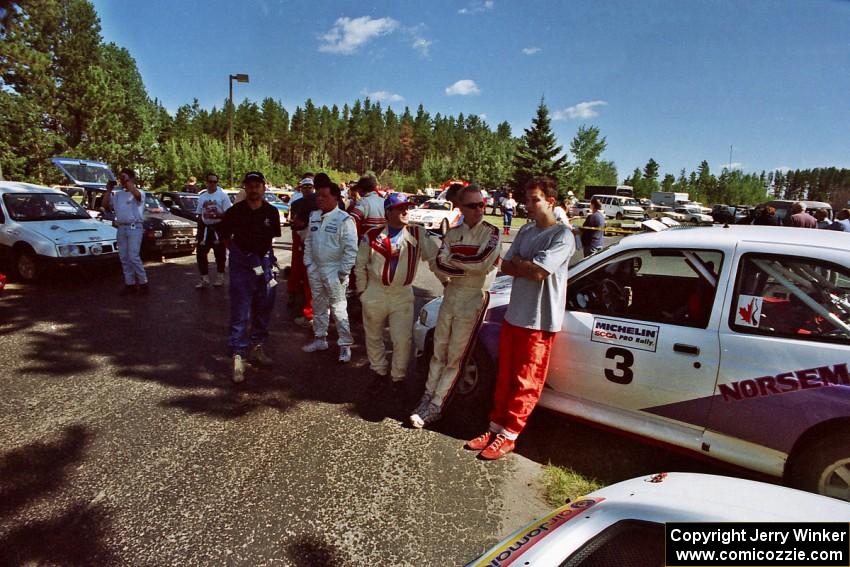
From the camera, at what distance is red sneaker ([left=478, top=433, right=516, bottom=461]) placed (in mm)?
3523

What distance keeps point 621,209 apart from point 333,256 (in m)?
38.6

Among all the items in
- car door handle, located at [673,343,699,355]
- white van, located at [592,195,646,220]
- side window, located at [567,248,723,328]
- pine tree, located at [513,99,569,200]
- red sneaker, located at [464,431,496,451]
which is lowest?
red sneaker, located at [464,431,496,451]

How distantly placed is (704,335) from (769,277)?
56 cm

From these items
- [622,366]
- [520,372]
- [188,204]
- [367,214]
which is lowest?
[520,372]

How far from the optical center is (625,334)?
330 centimetres

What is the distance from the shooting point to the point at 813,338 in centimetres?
270

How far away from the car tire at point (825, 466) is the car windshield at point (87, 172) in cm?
2057

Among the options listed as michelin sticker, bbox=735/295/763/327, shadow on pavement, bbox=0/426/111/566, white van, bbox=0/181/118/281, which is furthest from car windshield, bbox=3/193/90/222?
michelin sticker, bbox=735/295/763/327

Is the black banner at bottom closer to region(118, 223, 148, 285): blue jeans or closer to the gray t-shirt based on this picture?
the gray t-shirt

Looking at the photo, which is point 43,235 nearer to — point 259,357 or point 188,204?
point 259,357

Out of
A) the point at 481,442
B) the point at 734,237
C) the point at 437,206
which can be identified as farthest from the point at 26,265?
the point at 437,206

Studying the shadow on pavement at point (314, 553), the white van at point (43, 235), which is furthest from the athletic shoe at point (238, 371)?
the white van at point (43, 235)

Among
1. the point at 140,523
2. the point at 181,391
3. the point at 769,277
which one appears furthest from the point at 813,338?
the point at 181,391

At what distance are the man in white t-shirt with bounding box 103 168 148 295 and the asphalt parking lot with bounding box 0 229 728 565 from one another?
2477mm
